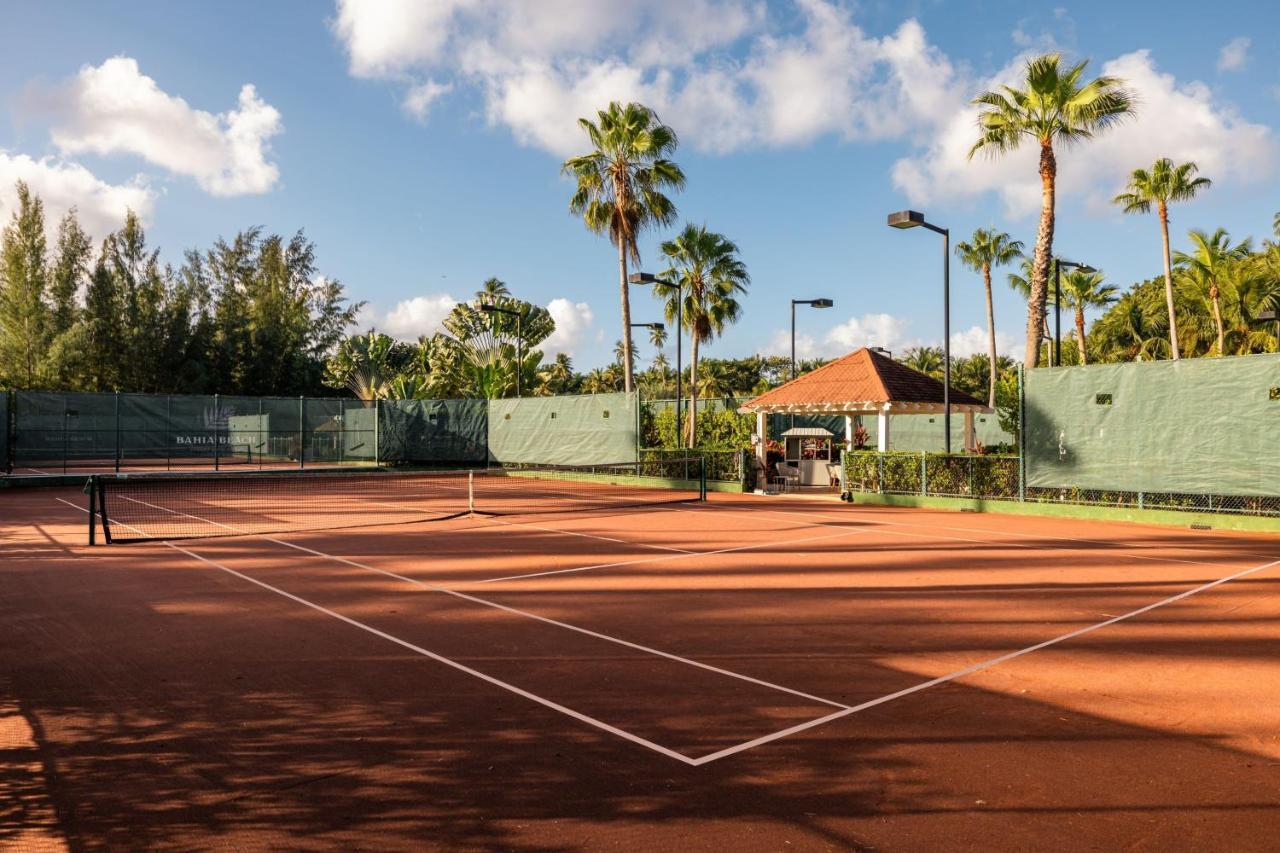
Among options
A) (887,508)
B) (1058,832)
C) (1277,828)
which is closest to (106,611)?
(1058,832)

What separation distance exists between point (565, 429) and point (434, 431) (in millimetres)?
8517

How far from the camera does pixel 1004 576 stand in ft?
37.3

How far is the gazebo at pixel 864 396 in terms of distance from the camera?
83.9ft

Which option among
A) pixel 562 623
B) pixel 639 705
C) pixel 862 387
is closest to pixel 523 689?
pixel 639 705

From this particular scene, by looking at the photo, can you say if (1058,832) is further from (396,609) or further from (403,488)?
(403,488)

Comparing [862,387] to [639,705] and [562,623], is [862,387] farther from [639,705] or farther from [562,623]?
[639,705]

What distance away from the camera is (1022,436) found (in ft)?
63.2

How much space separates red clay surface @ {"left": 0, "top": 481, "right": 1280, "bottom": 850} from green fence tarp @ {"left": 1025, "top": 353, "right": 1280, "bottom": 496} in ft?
17.1

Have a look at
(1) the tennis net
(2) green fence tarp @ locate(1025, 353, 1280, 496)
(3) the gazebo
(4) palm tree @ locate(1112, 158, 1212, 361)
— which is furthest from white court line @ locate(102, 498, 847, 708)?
(4) palm tree @ locate(1112, 158, 1212, 361)

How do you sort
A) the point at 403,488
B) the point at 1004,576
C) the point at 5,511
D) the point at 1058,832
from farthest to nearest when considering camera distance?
the point at 403,488 → the point at 5,511 → the point at 1004,576 → the point at 1058,832

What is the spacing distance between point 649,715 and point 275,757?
92.5 inches

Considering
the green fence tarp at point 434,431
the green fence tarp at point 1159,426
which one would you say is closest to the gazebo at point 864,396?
the green fence tarp at point 1159,426

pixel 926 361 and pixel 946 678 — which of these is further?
pixel 926 361

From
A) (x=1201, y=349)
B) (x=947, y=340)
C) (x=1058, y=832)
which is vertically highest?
(x=1201, y=349)
